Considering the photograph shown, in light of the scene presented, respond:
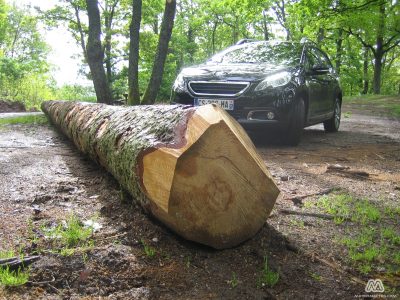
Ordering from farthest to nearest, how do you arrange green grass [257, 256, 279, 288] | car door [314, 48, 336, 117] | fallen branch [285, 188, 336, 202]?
car door [314, 48, 336, 117] < fallen branch [285, 188, 336, 202] < green grass [257, 256, 279, 288]

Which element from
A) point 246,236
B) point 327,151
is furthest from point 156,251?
point 327,151

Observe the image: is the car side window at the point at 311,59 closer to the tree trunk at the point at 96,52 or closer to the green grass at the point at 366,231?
the green grass at the point at 366,231

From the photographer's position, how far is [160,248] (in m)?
2.38

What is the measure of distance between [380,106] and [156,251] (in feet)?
52.2

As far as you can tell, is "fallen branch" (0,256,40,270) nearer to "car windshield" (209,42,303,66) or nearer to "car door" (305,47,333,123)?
"car windshield" (209,42,303,66)

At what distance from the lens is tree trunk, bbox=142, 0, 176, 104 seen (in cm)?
1006

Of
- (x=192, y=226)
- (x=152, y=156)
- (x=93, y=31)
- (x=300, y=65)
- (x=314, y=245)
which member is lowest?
(x=314, y=245)

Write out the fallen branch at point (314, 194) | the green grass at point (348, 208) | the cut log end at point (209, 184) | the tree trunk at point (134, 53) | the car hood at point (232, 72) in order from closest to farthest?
1. the cut log end at point (209, 184)
2. the green grass at point (348, 208)
3. the fallen branch at point (314, 194)
4. the car hood at point (232, 72)
5. the tree trunk at point (134, 53)

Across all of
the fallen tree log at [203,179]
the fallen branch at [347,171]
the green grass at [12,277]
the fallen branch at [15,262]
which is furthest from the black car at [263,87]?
the green grass at [12,277]

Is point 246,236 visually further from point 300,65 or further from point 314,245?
point 300,65

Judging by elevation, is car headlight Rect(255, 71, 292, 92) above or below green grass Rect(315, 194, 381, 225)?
above

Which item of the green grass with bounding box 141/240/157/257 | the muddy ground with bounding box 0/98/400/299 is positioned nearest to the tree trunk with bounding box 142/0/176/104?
the muddy ground with bounding box 0/98/400/299

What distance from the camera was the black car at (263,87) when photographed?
18.0 feet

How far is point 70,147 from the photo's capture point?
242 inches
